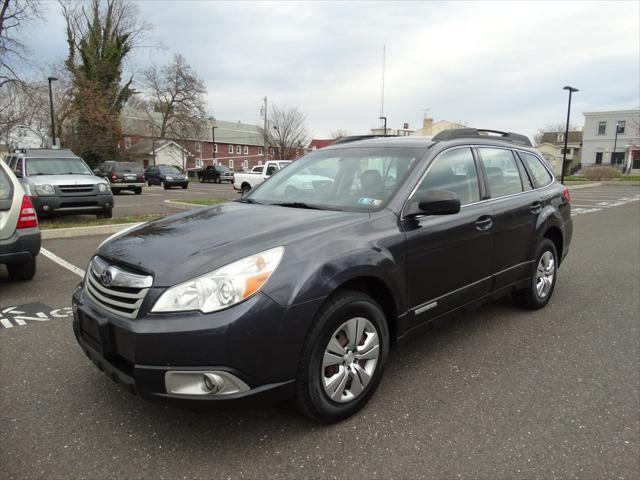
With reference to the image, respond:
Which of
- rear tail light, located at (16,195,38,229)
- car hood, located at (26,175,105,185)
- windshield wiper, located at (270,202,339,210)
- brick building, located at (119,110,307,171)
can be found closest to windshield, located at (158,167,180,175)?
car hood, located at (26,175,105,185)

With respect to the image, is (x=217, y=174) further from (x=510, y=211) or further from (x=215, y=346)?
(x=215, y=346)

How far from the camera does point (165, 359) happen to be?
2.18 meters

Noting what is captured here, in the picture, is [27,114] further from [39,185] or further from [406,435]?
[406,435]

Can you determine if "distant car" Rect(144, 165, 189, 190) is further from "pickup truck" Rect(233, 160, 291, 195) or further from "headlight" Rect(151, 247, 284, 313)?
"headlight" Rect(151, 247, 284, 313)

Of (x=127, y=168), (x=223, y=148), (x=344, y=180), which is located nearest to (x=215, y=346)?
(x=344, y=180)

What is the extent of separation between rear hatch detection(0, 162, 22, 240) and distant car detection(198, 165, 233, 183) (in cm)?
3371

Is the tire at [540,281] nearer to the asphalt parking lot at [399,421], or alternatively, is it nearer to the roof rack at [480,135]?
the asphalt parking lot at [399,421]

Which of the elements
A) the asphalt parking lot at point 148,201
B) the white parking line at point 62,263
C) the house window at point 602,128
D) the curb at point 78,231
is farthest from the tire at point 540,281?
the house window at point 602,128

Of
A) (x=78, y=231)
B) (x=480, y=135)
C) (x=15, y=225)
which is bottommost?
(x=78, y=231)

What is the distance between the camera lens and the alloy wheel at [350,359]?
2549mm

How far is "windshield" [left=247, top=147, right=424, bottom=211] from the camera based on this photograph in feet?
10.6

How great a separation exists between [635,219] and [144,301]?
14726 mm

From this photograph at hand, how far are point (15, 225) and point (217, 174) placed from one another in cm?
3466

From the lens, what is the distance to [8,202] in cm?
514
